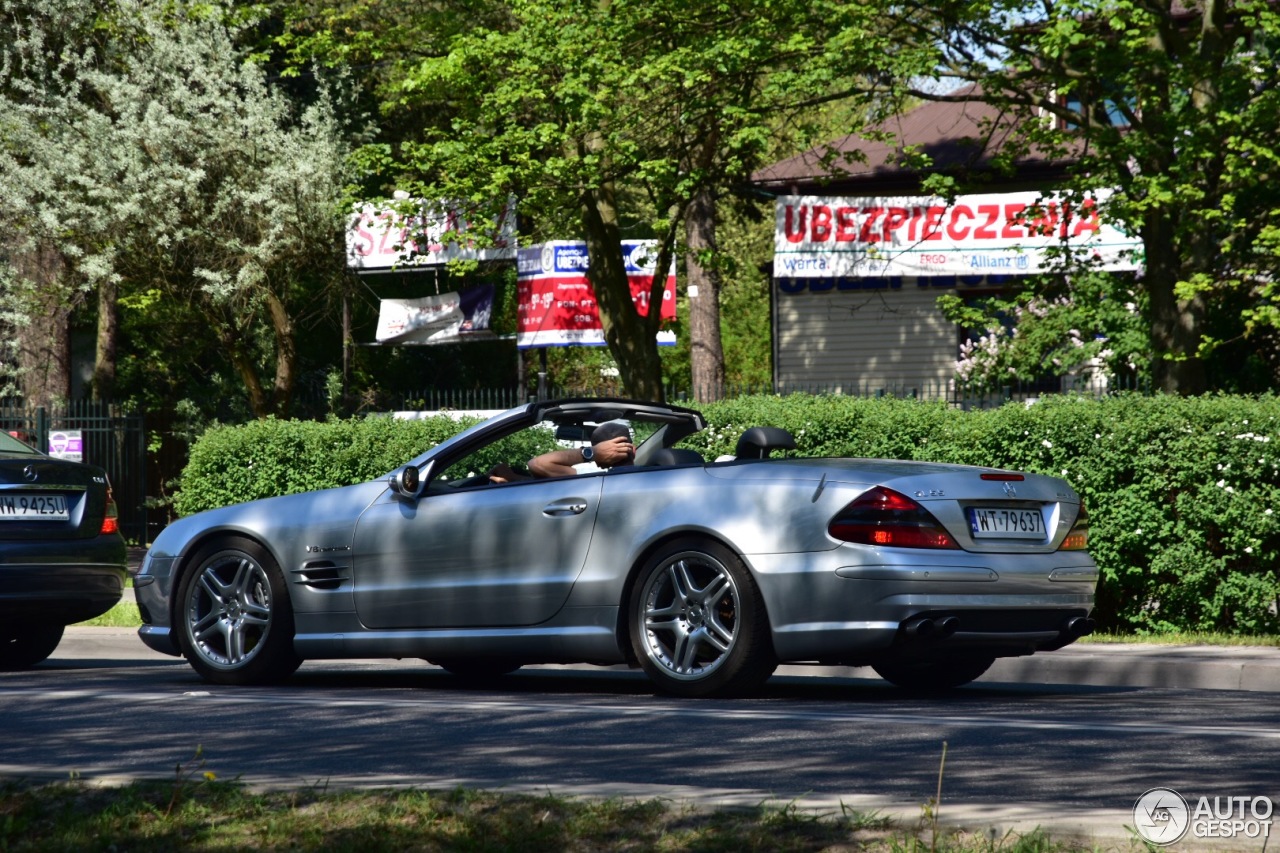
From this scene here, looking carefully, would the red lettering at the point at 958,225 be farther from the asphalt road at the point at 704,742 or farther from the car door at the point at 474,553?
the car door at the point at 474,553

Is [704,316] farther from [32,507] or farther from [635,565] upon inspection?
[635,565]

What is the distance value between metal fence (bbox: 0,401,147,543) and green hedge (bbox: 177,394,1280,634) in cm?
1395

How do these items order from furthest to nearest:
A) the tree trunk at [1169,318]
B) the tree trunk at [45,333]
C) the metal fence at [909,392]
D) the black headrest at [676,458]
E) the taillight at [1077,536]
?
the tree trunk at [45,333]
the tree trunk at [1169,318]
the metal fence at [909,392]
the black headrest at [676,458]
the taillight at [1077,536]

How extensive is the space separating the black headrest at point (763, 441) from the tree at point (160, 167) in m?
18.8

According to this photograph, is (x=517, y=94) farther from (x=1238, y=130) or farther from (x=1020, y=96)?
(x=1238, y=130)

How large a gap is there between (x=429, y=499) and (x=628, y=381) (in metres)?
14.8

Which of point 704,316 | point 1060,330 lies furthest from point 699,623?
point 704,316

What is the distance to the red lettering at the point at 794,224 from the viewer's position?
84.6 feet

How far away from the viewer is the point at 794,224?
25875mm

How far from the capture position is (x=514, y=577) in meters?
7.95

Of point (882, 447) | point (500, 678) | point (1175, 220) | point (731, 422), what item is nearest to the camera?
point (500, 678)

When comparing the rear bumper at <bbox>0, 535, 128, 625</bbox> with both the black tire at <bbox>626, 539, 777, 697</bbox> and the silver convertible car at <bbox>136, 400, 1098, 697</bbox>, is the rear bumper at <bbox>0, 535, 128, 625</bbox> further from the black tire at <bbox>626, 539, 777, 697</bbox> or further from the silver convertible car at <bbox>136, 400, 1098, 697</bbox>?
the black tire at <bbox>626, 539, 777, 697</bbox>

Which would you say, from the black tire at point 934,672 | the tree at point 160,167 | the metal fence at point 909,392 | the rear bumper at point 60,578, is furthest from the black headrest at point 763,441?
the tree at point 160,167

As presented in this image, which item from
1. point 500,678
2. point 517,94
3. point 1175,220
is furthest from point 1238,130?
point 500,678
